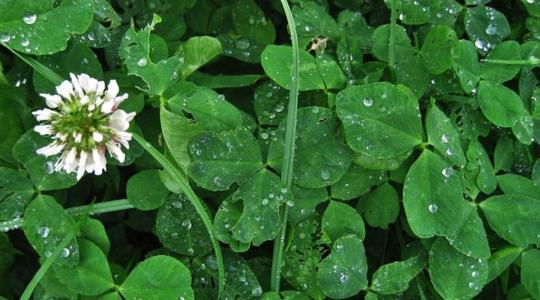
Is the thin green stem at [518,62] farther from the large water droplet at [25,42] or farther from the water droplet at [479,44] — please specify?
the large water droplet at [25,42]

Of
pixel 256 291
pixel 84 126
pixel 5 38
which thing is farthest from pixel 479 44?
Answer: pixel 5 38

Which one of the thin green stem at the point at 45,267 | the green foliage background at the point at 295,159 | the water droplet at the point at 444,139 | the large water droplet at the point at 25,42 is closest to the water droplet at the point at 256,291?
the green foliage background at the point at 295,159

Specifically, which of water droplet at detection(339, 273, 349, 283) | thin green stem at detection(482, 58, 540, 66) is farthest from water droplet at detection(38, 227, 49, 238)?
thin green stem at detection(482, 58, 540, 66)

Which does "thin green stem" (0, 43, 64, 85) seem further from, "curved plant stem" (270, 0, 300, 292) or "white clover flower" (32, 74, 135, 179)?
"curved plant stem" (270, 0, 300, 292)

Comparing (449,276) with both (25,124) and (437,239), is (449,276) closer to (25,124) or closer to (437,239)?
(437,239)

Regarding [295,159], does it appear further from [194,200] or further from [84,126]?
[84,126]

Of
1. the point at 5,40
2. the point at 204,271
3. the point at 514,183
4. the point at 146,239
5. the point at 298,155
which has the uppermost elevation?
the point at 5,40

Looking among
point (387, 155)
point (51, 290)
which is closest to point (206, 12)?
point (387, 155)
